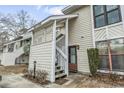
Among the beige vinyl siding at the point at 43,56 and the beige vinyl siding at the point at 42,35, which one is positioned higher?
the beige vinyl siding at the point at 42,35

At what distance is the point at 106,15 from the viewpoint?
708cm

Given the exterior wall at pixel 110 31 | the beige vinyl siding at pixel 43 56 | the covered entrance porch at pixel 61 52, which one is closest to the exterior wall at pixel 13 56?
the beige vinyl siding at pixel 43 56

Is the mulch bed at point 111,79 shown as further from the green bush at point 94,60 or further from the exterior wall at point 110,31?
the exterior wall at point 110,31

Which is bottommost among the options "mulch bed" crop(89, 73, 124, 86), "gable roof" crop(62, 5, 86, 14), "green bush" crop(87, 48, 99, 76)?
"mulch bed" crop(89, 73, 124, 86)

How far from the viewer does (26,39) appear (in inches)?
710

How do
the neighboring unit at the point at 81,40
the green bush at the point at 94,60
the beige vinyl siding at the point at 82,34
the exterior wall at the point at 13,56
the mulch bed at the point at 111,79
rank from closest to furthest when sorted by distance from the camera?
the mulch bed at the point at 111,79 < the neighboring unit at the point at 81,40 < the green bush at the point at 94,60 < the beige vinyl siding at the point at 82,34 < the exterior wall at the point at 13,56

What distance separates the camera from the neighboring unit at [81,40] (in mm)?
6564

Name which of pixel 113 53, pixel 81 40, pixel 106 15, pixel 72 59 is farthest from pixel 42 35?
pixel 113 53

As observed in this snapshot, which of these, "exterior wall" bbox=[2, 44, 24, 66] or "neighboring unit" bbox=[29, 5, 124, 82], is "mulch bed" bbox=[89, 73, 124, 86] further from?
"exterior wall" bbox=[2, 44, 24, 66]

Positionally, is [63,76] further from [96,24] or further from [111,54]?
[96,24]

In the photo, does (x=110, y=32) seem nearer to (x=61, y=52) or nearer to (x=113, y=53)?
(x=113, y=53)

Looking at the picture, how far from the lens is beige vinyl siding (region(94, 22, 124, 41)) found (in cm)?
641

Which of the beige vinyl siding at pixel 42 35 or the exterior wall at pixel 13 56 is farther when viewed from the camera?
the exterior wall at pixel 13 56

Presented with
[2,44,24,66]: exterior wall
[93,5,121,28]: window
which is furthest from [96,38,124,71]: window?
[2,44,24,66]: exterior wall
